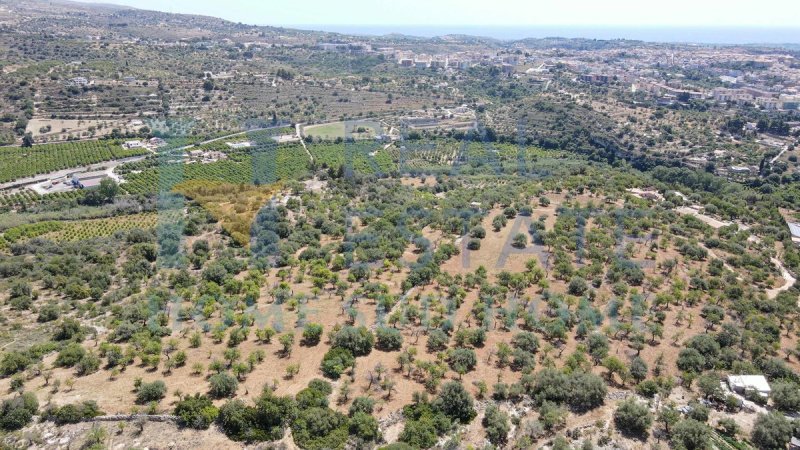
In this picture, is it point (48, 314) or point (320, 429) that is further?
point (48, 314)

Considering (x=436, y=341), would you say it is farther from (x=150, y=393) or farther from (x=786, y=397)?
(x=786, y=397)

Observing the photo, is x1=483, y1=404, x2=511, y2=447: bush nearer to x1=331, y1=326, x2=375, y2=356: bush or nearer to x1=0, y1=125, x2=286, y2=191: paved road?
x1=331, y1=326, x2=375, y2=356: bush

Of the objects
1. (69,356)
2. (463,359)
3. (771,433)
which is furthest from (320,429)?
(771,433)

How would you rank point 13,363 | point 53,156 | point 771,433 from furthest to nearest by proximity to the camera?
point 53,156 → point 13,363 → point 771,433

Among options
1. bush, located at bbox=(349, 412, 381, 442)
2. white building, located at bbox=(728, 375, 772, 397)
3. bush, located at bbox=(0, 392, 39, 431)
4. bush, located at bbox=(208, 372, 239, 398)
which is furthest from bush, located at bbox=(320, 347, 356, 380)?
white building, located at bbox=(728, 375, 772, 397)

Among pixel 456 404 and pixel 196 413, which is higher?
pixel 196 413

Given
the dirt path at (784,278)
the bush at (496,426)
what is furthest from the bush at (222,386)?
the dirt path at (784,278)
